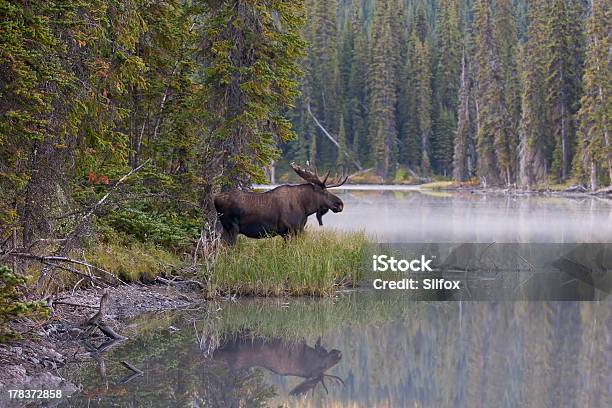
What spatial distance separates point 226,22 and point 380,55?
216 ft

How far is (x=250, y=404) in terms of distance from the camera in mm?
8055

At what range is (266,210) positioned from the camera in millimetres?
15141

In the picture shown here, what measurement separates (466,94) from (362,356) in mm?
69773

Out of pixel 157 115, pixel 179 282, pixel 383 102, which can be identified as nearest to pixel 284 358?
pixel 179 282

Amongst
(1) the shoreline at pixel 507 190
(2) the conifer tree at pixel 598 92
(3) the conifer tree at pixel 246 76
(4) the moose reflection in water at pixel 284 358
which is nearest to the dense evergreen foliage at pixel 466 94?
(2) the conifer tree at pixel 598 92

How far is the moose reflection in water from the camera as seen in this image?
922 centimetres

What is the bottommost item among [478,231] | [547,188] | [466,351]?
[466,351]

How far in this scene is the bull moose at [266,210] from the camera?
593 inches

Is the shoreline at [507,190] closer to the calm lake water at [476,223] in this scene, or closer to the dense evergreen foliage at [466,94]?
the dense evergreen foliage at [466,94]

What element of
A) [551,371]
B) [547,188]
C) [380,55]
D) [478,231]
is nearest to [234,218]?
[551,371]

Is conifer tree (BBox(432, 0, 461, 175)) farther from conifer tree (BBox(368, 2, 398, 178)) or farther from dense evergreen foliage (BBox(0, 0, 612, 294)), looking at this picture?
dense evergreen foliage (BBox(0, 0, 612, 294))

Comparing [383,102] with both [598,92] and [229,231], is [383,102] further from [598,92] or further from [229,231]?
[229,231]

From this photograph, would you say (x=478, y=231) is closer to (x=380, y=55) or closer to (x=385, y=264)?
(x=385, y=264)

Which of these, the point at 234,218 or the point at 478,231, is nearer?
the point at 234,218
